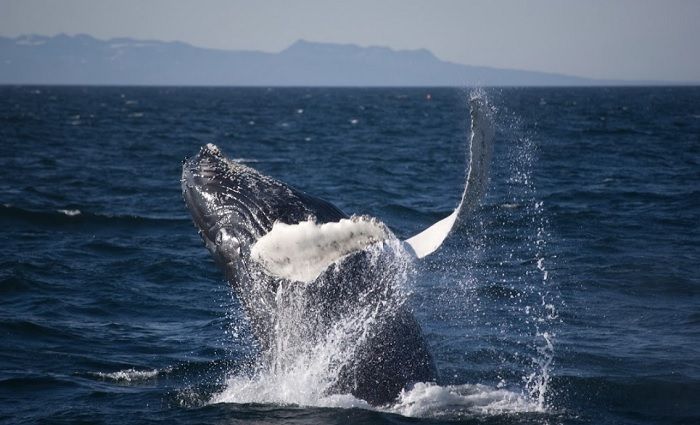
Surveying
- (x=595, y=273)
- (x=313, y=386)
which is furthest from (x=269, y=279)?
(x=595, y=273)

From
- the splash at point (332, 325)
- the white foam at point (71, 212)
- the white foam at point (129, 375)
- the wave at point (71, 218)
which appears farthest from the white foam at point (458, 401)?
the white foam at point (71, 212)

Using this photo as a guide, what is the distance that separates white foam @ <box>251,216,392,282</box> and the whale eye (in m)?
1.40

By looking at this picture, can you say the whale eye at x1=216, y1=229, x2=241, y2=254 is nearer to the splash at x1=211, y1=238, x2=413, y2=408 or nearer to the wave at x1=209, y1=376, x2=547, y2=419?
the splash at x1=211, y1=238, x2=413, y2=408

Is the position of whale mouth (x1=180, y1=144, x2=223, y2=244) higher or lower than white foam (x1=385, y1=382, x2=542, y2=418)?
higher

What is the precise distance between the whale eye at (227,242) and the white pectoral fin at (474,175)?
74.5 inches

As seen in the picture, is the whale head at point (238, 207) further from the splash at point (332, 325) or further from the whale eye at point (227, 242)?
the splash at point (332, 325)

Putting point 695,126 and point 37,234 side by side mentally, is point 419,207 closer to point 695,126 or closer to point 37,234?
point 37,234

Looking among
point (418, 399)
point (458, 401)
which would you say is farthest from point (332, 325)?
point (458, 401)

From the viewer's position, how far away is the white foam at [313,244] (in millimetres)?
6520

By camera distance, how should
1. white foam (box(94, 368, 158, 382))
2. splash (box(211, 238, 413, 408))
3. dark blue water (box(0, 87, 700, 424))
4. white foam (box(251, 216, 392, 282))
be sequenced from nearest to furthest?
1. white foam (box(251, 216, 392, 282))
2. splash (box(211, 238, 413, 408))
3. dark blue water (box(0, 87, 700, 424))
4. white foam (box(94, 368, 158, 382))

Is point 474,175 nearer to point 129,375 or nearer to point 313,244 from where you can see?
point 313,244

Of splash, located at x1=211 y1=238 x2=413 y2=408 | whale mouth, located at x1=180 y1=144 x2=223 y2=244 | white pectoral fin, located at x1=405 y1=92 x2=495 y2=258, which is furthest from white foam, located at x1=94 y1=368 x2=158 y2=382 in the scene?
white pectoral fin, located at x1=405 y1=92 x2=495 y2=258

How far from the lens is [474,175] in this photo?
6.86 m

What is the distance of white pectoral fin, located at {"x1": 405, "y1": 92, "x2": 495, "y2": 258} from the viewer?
6.77 m
